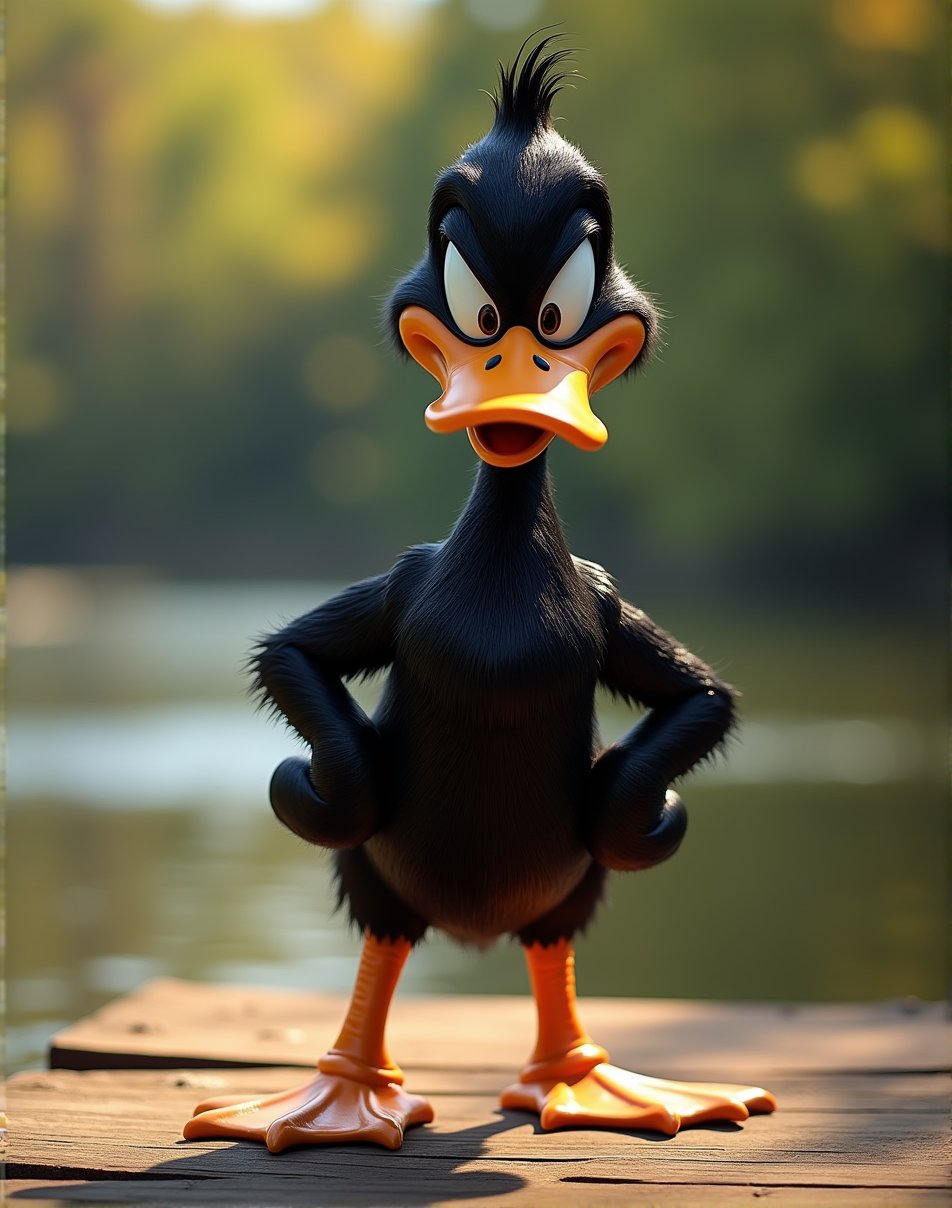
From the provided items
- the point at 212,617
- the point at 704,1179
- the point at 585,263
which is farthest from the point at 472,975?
the point at 212,617

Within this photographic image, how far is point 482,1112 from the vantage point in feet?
5.89

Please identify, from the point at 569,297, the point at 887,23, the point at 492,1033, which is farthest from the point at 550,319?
the point at 887,23

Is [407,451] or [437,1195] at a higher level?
[407,451]

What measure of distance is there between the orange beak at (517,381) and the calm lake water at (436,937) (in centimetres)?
37

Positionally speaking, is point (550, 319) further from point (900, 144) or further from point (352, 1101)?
point (900, 144)

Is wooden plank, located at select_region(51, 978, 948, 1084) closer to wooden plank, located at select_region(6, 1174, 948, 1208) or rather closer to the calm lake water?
the calm lake water

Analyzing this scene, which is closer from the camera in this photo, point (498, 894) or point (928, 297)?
point (498, 894)

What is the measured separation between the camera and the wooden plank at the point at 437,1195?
→ 145 cm

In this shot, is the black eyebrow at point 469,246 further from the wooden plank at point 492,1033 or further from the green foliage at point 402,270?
the green foliage at point 402,270

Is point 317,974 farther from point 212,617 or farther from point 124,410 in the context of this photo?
point 124,410

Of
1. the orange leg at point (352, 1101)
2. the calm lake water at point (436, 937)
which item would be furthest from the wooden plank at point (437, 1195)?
the calm lake water at point (436, 937)

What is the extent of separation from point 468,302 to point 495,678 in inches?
15.1

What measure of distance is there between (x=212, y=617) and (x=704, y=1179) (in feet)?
36.9

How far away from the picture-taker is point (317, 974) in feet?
10.1
